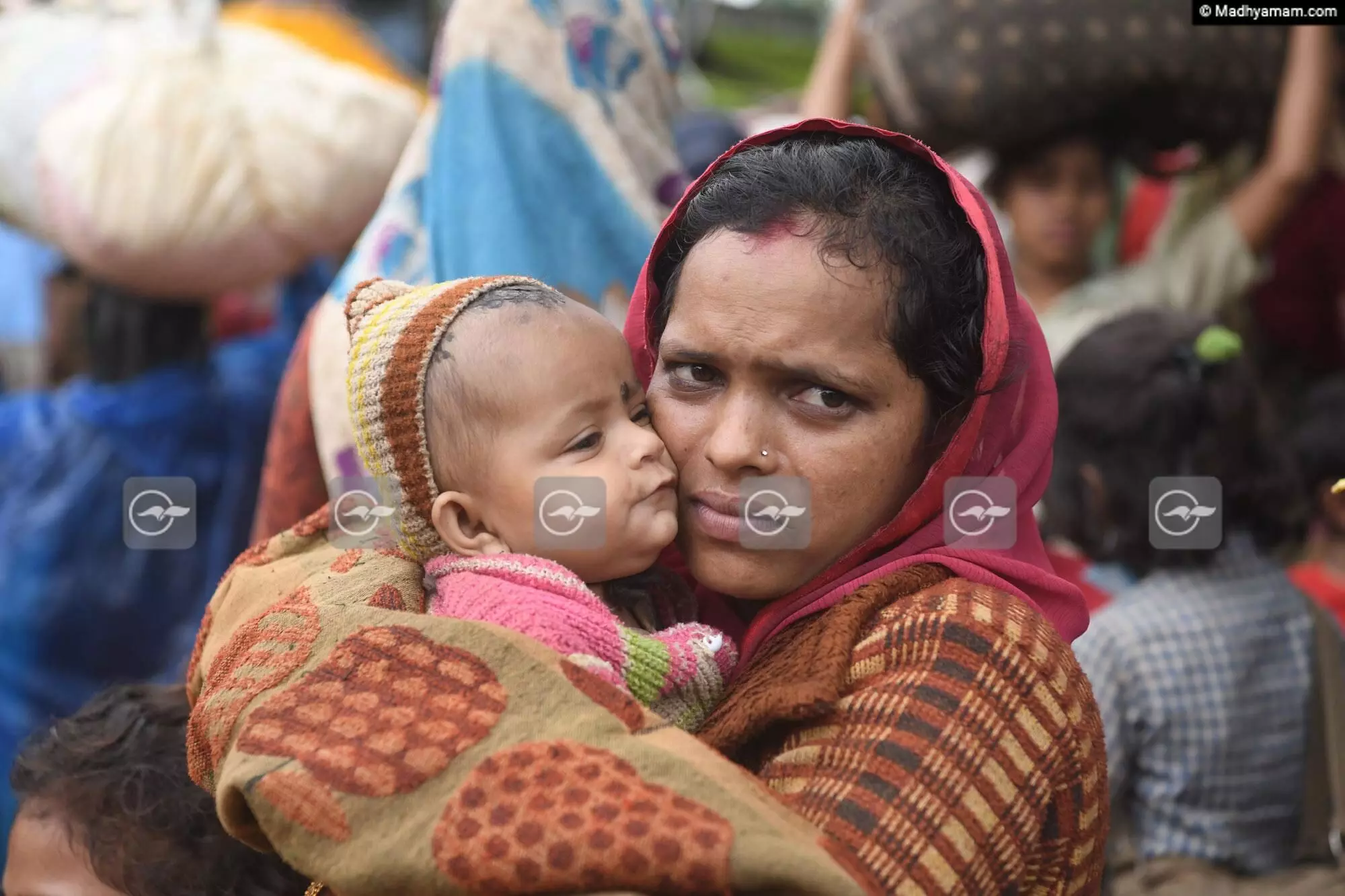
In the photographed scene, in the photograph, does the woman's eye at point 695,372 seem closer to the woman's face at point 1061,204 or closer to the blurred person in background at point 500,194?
the blurred person in background at point 500,194

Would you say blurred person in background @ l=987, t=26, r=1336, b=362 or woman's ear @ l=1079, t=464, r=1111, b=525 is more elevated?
blurred person in background @ l=987, t=26, r=1336, b=362

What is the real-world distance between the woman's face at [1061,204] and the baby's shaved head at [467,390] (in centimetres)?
256

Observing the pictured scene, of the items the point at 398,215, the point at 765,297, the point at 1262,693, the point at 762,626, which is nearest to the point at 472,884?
the point at 762,626

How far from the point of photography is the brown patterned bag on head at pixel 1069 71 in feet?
10.9

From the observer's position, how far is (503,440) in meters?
1.75

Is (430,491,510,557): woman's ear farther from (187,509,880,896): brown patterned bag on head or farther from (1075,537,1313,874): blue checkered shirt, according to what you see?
(1075,537,1313,874): blue checkered shirt

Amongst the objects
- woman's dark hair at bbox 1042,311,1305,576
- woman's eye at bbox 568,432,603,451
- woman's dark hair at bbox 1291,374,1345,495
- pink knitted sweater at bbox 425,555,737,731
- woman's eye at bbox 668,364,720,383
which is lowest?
woman's dark hair at bbox 1291,374,1345,495

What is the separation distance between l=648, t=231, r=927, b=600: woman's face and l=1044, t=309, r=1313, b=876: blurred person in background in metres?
1.18

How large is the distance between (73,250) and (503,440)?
2.32 m

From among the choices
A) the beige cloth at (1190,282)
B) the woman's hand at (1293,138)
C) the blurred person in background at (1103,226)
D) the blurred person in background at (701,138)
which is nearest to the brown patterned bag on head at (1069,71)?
the woman's hand at (1293,138)

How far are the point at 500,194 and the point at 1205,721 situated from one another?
1801 mm

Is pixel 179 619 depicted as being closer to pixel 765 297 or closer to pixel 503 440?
pixel 503 440

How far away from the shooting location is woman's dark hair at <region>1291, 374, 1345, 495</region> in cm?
351

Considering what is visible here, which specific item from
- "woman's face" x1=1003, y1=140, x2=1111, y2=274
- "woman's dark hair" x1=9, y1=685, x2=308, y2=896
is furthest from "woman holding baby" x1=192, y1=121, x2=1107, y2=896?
"woman's face" x1=1003, y1=140, x2=1111, y2=274
